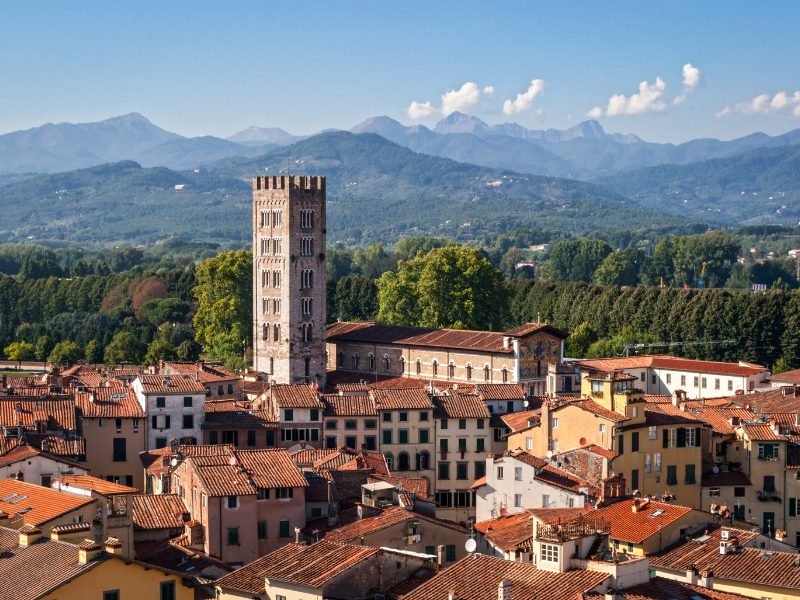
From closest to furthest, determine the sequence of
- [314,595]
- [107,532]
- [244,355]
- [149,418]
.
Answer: [314,595] → [107,532] → [149,418] → [244,355]

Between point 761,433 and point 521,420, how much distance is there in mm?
10584

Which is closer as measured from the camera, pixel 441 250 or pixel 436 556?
pixel 436 556

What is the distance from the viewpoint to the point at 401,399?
6512 cm

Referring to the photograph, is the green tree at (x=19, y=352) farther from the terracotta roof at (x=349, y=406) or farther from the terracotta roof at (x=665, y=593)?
the terracotta roof at (x=665, y=593)

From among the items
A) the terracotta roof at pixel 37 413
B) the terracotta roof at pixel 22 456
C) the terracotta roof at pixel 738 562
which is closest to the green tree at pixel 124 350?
the terracotta roof at pixel 37 413

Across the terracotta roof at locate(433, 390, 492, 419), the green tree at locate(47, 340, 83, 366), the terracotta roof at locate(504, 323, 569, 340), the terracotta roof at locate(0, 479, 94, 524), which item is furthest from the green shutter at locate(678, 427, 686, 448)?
the green tree at locate(47, 340, 83, 366)

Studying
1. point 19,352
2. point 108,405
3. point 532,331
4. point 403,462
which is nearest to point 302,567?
point 108,405

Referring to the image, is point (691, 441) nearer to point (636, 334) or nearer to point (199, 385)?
point (199, 385)

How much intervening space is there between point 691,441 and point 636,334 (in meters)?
62.5

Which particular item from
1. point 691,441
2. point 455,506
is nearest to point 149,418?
Answer: point 455,506

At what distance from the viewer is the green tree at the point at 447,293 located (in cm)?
11269

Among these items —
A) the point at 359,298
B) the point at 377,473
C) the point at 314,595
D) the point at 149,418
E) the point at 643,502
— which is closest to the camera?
the point at 314,595

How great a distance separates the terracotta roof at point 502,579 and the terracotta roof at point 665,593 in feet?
1.70

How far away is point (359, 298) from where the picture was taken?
443 feet
